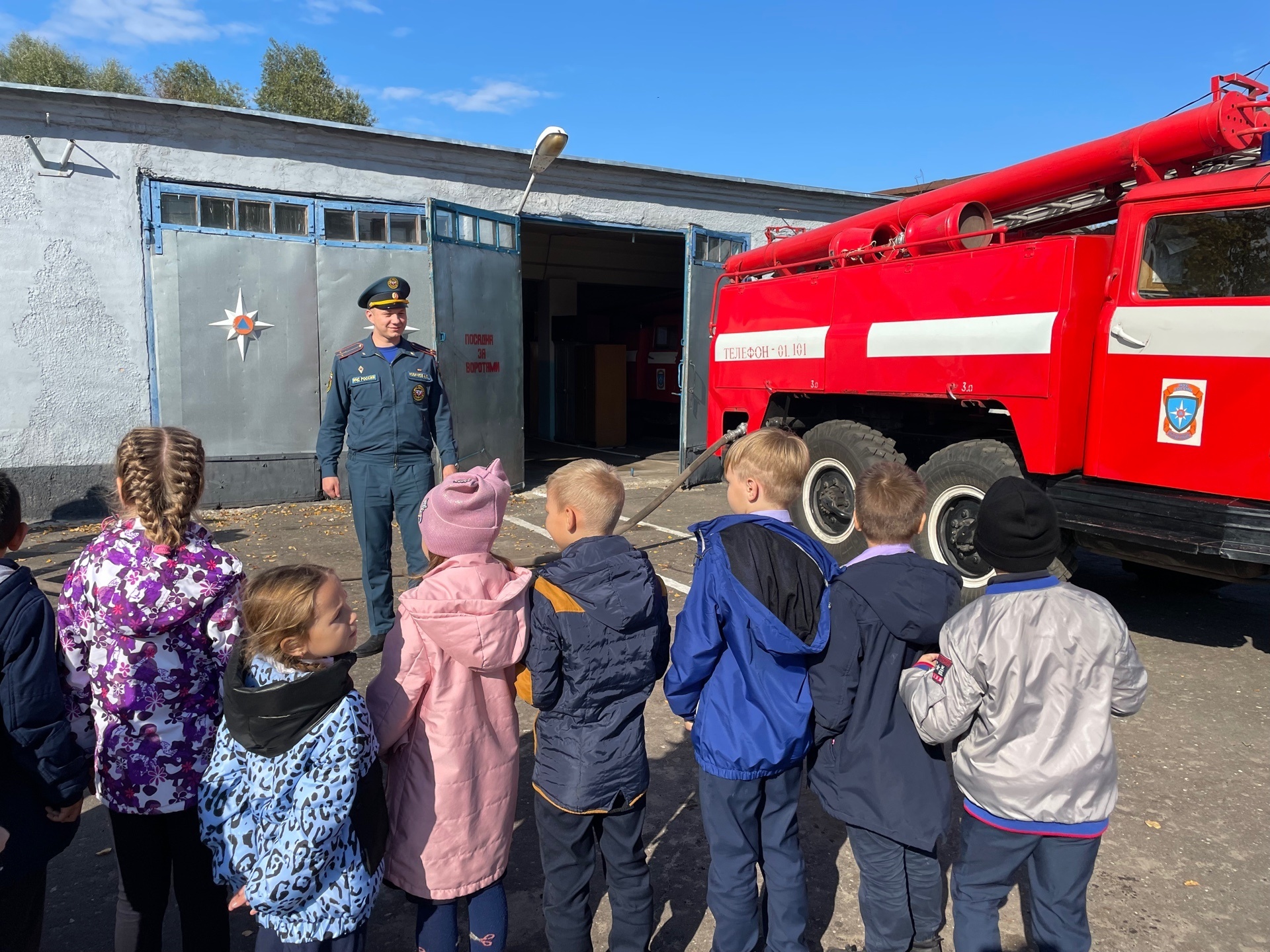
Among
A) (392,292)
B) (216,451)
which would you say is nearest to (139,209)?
(216,451)

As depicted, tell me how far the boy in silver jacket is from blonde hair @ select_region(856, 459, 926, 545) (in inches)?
11.1

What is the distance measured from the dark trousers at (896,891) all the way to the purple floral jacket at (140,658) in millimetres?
1719

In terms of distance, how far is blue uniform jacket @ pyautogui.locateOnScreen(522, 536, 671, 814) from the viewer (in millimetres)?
2096

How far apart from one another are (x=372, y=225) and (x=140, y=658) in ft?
27.5

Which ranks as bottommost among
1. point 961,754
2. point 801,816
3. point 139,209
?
point 801,816

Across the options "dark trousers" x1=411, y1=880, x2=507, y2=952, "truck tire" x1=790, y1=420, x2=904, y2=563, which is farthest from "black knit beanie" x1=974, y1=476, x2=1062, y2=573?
"truck tire" x1=790, y1=420, x2=904, y2=563

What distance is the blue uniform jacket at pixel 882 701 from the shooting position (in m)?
2.21

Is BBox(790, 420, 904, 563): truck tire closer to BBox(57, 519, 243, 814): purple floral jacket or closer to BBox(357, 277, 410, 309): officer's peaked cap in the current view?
BBox(357, 277, 410, 309): officer's peaked cap

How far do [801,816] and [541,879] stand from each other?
103cm

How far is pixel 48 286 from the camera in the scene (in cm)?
812

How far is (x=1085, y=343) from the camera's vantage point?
475 centimetres

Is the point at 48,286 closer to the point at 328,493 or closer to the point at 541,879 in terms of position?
the point at 328,493

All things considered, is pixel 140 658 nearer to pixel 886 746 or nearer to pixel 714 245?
pixel 886 746

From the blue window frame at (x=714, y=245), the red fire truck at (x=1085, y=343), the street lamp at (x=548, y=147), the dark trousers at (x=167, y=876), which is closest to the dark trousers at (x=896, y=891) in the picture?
the dark trousers at (x=167, y=876)
